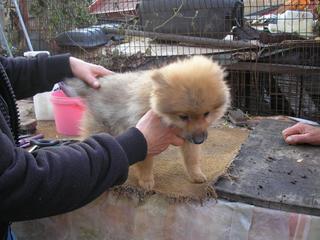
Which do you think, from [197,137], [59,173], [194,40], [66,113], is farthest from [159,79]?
[194,40]

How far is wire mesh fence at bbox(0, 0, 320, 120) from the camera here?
3.93m

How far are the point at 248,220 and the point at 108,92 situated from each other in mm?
1095

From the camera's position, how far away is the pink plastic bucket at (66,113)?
3113 millimetres

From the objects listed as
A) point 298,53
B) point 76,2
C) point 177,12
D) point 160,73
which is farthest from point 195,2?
point 160,73

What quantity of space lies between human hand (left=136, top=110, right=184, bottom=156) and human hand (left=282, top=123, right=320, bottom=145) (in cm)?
117

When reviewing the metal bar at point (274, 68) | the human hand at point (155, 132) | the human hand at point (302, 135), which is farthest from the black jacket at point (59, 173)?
the metal bar at point (274, 68)

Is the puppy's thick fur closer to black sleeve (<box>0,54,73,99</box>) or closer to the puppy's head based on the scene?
the puppy's head

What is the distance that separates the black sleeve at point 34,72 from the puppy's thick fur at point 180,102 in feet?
1.12

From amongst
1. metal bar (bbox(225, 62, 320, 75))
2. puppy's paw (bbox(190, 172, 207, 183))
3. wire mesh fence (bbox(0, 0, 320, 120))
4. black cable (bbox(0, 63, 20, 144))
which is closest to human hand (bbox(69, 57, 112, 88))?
black cable (bbox(0, 63, 20, 144))

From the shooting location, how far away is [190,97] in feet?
6.15

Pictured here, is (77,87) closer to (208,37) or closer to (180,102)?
(180,102)

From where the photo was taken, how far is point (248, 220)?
2082mm

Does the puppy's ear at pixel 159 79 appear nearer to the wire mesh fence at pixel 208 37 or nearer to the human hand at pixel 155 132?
the human hand at pixel 155 132

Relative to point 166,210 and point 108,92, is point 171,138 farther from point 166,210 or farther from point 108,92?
point 108,92
